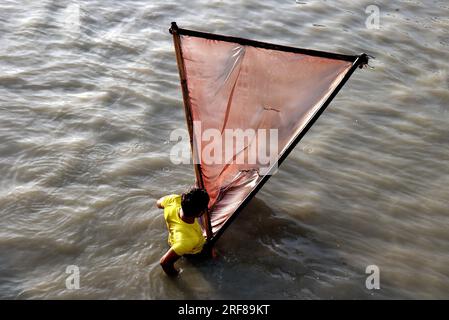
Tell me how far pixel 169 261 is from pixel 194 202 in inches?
21.6

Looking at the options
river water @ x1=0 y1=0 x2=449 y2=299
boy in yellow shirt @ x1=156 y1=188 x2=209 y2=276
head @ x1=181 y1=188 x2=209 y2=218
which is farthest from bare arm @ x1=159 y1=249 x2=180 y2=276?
head @ x1=181 y1=188 x2=209 y2=218

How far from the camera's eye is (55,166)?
5055mm

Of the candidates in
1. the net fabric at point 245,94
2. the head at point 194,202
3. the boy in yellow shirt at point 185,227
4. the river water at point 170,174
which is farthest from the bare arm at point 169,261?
the net fabric at point 245,94

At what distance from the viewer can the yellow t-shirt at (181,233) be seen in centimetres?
390

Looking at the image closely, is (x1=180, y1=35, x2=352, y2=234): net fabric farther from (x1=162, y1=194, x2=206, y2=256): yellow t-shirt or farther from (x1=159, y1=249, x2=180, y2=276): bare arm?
(x1=159, y1=249, x2=180, y2=276): bare arm

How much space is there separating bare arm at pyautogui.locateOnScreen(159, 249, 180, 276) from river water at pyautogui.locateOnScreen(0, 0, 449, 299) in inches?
4.6

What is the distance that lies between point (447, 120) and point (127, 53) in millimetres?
4571

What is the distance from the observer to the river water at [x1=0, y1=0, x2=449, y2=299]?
4.13 m

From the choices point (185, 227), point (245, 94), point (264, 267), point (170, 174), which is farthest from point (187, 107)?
point (264, 267)

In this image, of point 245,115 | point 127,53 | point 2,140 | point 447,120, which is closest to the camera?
point 245,115

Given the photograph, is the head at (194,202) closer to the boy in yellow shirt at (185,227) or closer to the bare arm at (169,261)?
the boy in yellow shirt at (185,227)
